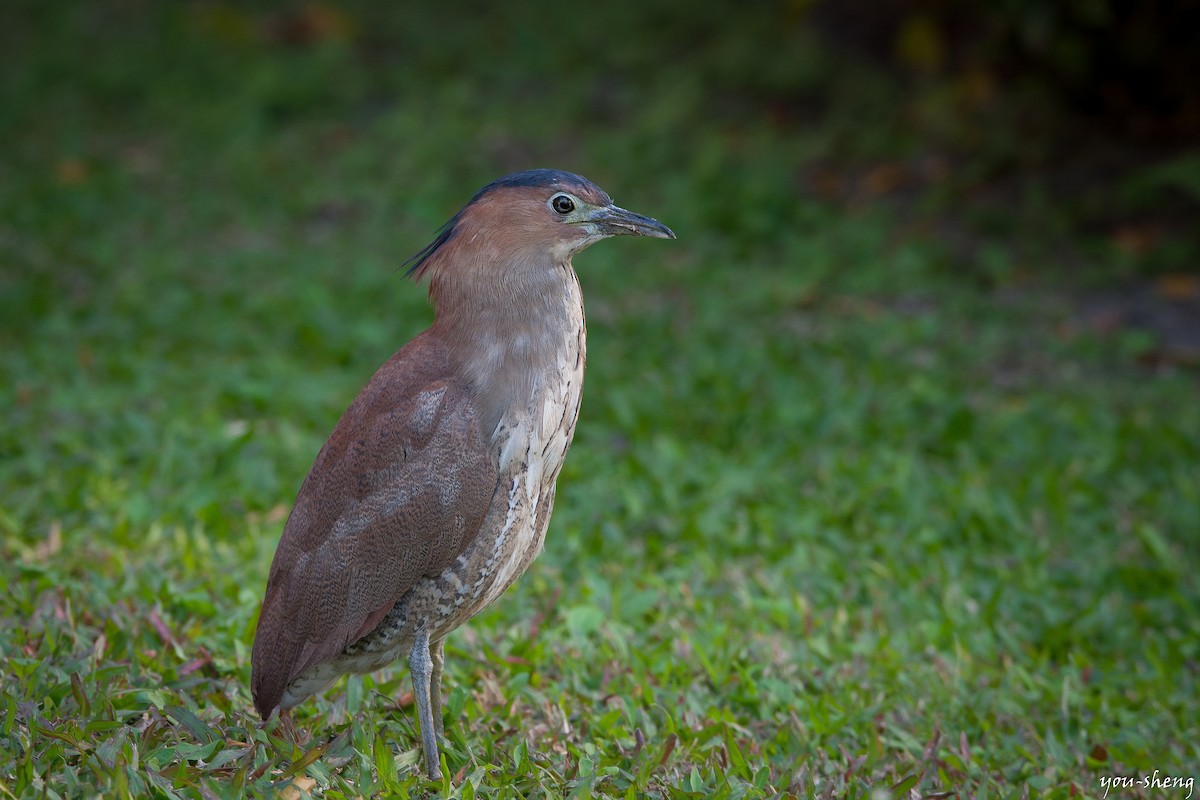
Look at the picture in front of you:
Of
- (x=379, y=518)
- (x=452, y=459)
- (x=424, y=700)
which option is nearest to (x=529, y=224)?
(x=452, y=459)

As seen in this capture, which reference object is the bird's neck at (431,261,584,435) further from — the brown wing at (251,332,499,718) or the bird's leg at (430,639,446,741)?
the bird's leg at (430,639,446,741)

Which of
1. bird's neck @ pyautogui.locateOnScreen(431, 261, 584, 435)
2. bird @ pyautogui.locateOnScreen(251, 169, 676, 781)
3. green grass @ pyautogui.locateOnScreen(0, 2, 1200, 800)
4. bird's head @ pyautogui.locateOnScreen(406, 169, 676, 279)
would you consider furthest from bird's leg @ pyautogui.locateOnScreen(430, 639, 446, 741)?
bird's head @ pyautogui.locateOnScreen(406, 169, 676, 279)

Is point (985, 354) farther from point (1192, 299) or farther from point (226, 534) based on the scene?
point (226, 534)

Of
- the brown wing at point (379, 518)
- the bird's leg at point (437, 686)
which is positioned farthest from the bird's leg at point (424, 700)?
the bird's leg at point (437, 686)

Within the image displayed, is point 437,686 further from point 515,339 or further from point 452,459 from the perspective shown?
point 515,339

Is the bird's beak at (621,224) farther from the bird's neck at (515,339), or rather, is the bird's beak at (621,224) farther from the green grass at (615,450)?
the green grass at (615,450)

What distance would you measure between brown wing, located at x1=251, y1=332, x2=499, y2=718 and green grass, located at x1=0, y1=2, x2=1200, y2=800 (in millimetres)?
286

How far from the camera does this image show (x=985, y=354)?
6.95m

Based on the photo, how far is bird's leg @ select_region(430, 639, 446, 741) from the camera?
3562mm

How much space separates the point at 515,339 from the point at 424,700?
3.10 feet

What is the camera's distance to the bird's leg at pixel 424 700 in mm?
3256

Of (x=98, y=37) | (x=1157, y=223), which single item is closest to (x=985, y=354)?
(x=1157, y=223)

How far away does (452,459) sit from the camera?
323cm

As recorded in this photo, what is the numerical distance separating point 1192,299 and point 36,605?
20.8 ft
